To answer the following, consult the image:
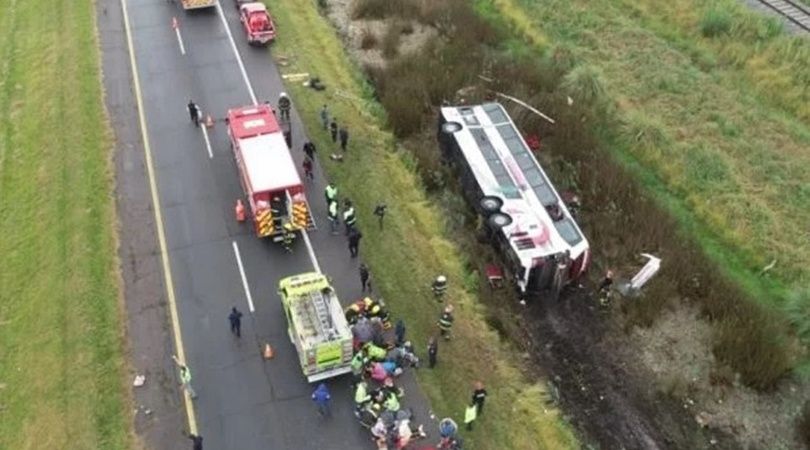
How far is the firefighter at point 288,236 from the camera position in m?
27.8

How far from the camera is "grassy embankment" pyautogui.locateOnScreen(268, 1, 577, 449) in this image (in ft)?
75.8

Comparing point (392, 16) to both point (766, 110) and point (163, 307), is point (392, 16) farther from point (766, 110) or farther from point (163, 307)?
point (163, 307)

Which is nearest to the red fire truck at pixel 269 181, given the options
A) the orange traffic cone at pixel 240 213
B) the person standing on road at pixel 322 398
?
the orange traffic cone at pixel 240 213

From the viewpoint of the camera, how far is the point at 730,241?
2956 cm

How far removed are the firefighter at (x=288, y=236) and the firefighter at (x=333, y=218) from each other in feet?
4.93

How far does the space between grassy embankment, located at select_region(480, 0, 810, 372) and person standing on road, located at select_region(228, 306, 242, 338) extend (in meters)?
16.4

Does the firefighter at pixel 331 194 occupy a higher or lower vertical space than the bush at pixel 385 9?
higher

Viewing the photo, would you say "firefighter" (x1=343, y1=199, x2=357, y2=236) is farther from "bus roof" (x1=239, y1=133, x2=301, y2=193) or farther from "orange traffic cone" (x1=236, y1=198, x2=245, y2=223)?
"orange traffic cone" (x1=236, y1=198, x2=245, y2=223)

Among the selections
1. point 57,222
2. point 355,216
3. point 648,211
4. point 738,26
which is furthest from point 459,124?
point 738,26

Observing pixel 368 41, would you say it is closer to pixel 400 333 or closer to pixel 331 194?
pixel 331 194

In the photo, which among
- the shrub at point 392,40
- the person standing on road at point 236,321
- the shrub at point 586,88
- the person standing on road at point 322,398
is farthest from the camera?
the shrub at point 392,40

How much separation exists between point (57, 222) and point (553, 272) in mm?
17469

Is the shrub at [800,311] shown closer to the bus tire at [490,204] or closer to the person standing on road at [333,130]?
the bus tire at [490,204]

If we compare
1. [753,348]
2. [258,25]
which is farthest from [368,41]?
[753,348]
